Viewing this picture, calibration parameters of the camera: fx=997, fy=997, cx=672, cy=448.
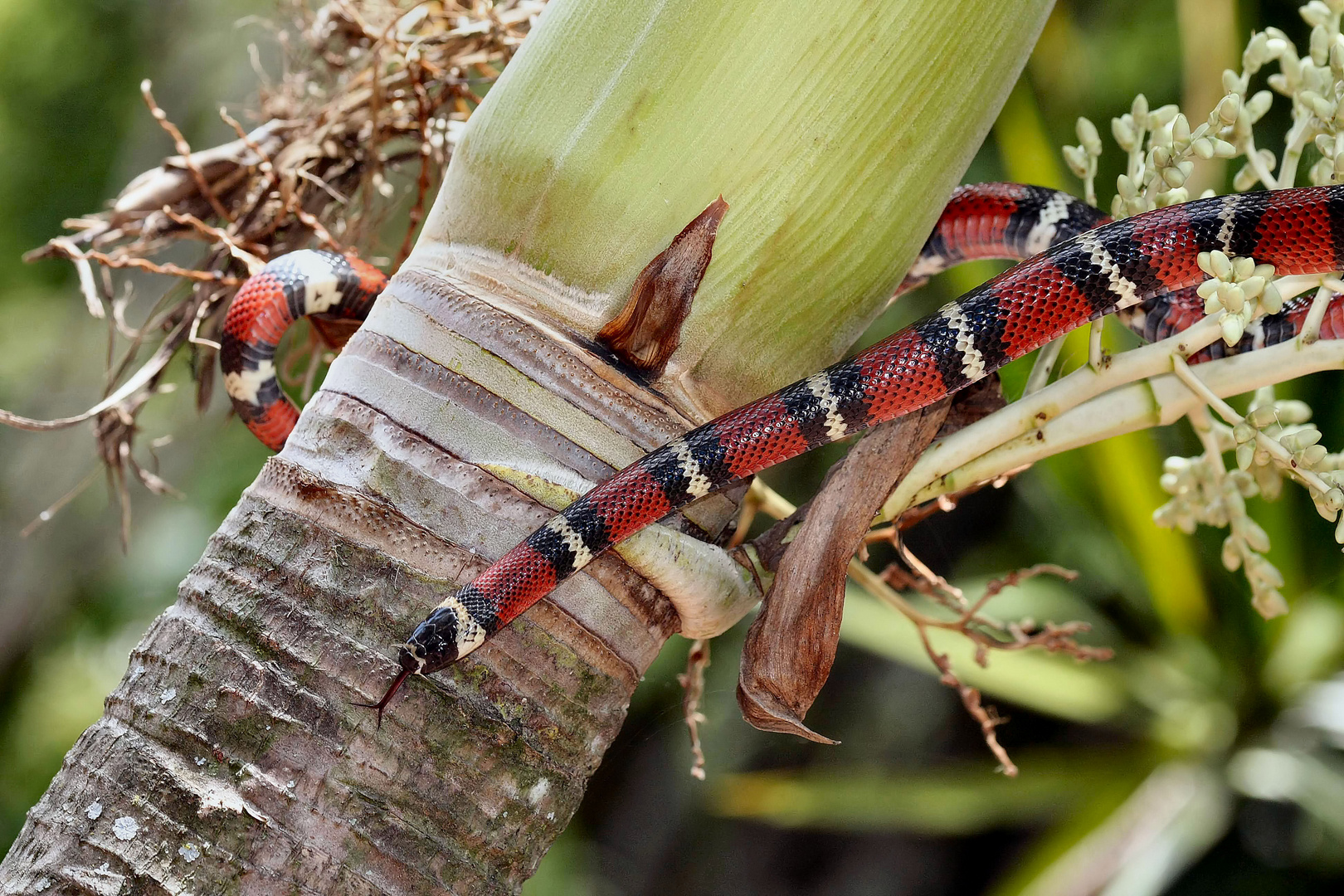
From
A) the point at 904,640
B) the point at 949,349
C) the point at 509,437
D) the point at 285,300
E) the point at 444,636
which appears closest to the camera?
the point at 444,636

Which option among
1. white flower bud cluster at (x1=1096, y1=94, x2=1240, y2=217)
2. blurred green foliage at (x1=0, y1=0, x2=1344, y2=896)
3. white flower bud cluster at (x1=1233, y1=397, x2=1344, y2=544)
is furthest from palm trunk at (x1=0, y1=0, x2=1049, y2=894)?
blurred green foliage at (x1=0, y1=0, x2=1344, y2=896)

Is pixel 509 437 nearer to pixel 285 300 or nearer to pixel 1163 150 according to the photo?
pixel 285 300

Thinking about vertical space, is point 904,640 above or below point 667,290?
above

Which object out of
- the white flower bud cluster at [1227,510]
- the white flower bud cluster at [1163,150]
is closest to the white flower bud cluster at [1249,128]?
the white flower bud cluster at [1163,150]

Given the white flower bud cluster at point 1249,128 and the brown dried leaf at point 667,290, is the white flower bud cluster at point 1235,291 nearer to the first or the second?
the white flower bud cluster at point 1249,128

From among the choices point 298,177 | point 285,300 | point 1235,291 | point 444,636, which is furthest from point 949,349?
point 298,177

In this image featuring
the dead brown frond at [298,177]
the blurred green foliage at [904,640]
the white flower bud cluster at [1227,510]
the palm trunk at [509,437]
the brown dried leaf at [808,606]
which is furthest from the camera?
the blurred green foliage at [904,640]
